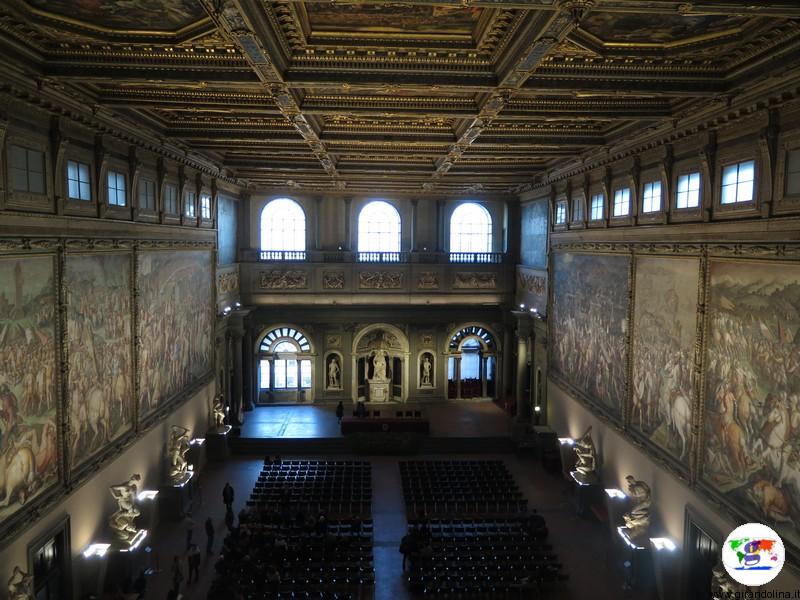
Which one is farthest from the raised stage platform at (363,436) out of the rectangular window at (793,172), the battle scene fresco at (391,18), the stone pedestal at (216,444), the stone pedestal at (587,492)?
the battle scene fresco at (391,18)

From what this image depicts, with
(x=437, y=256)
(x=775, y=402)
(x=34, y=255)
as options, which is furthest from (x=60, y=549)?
(x=437, y=256)

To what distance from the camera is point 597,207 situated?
56.4 feet

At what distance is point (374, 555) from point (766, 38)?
13.5 meters

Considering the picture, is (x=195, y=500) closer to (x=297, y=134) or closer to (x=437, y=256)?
(x=297, y=134)

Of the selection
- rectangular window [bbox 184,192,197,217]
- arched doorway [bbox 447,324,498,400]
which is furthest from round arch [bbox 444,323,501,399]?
rectangular window [bbox 184,192,197,217]

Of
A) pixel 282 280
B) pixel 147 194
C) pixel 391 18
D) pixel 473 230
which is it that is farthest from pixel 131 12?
pixel 473 230

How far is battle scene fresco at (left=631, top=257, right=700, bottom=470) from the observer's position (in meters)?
11.8

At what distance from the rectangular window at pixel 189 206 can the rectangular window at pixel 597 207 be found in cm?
1218

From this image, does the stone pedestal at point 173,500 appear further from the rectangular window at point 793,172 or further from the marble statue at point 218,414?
the rectangular window at point 793,172

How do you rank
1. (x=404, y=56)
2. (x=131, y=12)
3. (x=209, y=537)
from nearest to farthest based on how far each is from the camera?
1. (x=131, y=12)
2. (x=404, y=56)
3. (x=209, y=537)

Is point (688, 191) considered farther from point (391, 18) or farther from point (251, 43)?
point (251, 43)

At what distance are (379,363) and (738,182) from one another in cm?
1954

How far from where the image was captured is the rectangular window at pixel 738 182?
997cm

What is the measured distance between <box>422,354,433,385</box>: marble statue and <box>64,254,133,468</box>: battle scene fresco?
Answer: 643 inches
